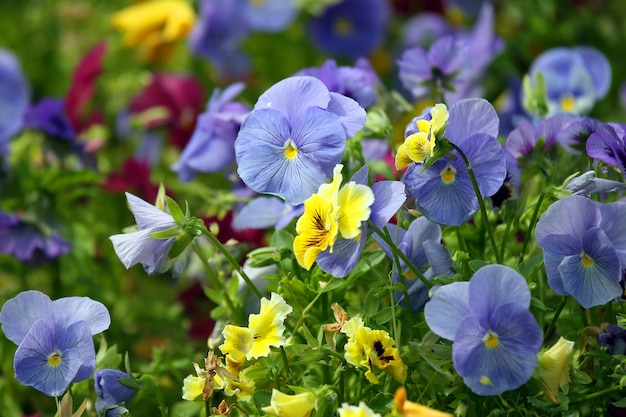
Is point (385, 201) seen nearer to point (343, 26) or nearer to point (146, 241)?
point (146, 241)

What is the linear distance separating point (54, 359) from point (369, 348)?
25cm

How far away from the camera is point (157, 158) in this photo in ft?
5.06

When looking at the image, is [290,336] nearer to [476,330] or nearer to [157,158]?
[476,330]

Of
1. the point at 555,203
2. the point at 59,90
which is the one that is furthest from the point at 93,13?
the point at 555,203

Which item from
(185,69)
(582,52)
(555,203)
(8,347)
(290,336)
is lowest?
(185,69)

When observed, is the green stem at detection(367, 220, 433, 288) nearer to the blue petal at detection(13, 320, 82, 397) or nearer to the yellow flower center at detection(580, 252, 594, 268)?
the yellow flower center at detection(580, 252, 594, 268)

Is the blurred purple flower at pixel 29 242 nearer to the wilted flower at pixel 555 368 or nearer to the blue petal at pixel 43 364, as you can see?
the blue petal at pixel 43 364

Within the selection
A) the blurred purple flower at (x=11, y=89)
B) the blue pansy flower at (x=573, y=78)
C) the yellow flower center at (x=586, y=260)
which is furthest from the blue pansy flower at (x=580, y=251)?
the blurred purple flower at (x=11, y=89)

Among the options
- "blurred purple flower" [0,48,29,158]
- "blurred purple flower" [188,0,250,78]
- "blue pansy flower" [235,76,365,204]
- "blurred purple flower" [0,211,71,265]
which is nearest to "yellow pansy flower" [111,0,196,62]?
"blurred purple flower" [188,0,250,78]

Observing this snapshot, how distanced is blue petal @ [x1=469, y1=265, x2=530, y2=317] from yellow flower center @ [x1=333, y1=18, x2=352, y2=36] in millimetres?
1247

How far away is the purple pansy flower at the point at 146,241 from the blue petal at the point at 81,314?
0.04 m

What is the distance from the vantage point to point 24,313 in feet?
2.35

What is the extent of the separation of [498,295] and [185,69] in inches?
58.3

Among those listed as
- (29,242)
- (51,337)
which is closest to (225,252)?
(51,337)
